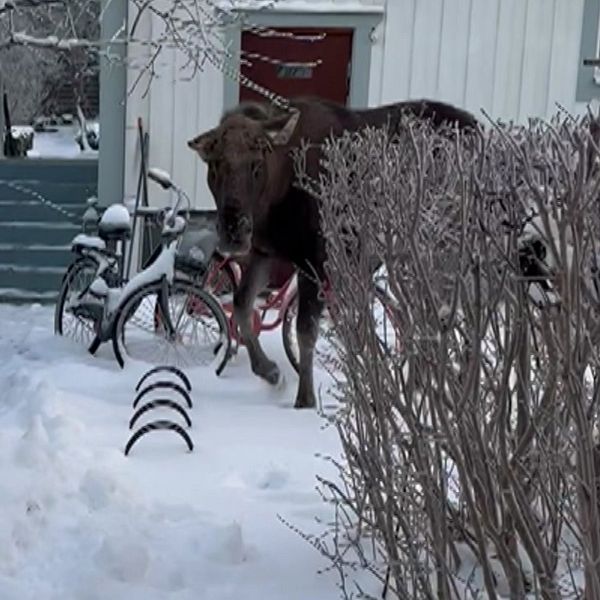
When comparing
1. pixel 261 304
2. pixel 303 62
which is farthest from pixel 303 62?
pixel 261 304

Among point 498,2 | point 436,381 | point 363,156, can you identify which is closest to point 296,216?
point 363,156

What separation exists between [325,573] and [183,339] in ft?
13.9

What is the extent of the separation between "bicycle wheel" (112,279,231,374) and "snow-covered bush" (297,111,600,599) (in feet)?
13.7

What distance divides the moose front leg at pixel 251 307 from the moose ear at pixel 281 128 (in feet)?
3.59

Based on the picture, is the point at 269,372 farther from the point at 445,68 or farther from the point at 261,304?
the point at 445,68

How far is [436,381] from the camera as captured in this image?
3.49 meters

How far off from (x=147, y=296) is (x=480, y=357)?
18.6ft

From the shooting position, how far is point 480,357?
3.33 metres

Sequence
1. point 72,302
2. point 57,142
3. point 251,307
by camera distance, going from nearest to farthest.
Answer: point 251,307 < point 72,302 < point 57,142

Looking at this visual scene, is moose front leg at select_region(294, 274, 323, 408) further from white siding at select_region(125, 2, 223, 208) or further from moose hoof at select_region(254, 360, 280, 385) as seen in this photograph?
white siding at select_region(125, 2, 223, 208)

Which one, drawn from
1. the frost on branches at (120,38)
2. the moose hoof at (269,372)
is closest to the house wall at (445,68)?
the frost on branches at (120,38)

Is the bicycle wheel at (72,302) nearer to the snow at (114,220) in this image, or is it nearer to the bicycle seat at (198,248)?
the snow at (114,220)

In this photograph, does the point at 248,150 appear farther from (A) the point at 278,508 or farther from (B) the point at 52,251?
(B) the point at 52,251

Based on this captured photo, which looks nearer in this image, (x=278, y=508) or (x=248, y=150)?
(x=278, y=508)
